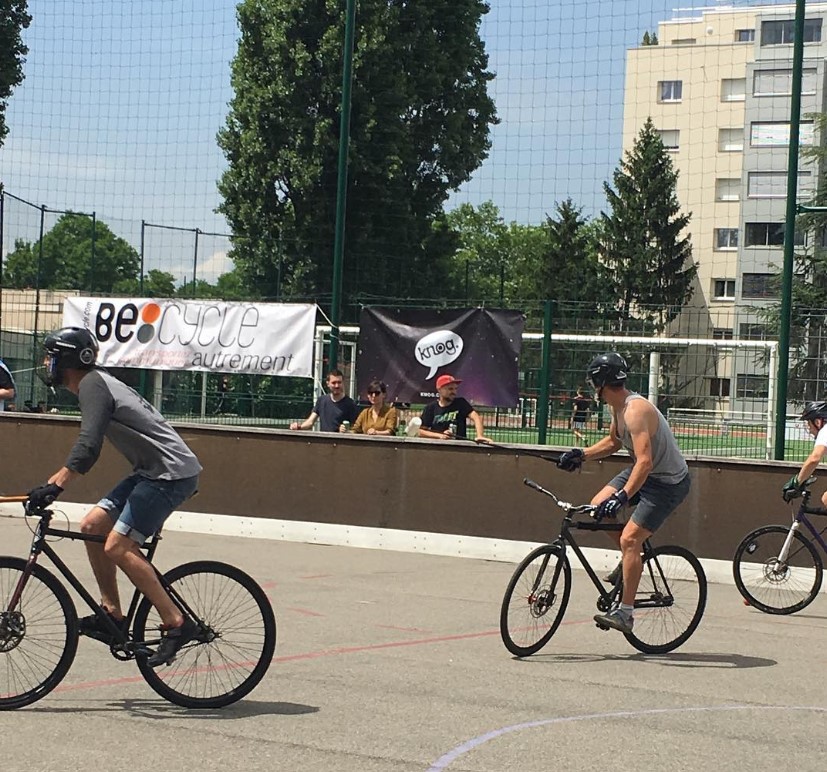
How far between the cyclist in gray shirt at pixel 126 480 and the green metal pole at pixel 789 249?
9.05m

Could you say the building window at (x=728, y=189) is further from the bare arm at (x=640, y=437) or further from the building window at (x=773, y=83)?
the bare arm at (x=640, y=437)

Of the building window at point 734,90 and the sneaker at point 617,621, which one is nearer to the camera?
the sneaker at point 617,621

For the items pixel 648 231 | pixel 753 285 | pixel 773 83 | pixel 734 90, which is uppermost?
pixel 734 90

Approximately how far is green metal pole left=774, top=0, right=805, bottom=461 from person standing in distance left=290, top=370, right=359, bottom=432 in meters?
4.43

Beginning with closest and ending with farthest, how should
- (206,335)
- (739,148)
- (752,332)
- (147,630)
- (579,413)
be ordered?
(147,630), (752,332), (579,413), (206,335), (739,148)

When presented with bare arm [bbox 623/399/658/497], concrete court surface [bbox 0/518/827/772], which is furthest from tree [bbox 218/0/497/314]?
bare arm [bbox 623/399/658/497]

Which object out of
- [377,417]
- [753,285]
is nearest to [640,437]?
[377,417]

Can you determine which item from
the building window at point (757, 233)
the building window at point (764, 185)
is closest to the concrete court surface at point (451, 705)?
the building window at point (757, 233)

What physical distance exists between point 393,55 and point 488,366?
24.9m

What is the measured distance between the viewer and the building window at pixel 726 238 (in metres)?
80.4

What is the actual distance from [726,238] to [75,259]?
60.8 m

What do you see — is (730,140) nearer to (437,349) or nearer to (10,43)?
(10,43)

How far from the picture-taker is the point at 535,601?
8953 millimetres

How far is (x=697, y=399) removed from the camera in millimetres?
15406
